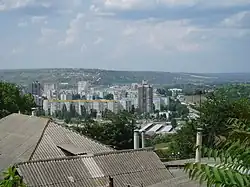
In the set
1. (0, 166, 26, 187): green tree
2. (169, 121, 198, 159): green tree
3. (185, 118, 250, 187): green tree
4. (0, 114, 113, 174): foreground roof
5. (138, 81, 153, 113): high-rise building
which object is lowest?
(138, 81, 153, 113): high-rise building

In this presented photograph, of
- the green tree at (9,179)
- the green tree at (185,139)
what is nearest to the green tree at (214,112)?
the green tree at (185,139)

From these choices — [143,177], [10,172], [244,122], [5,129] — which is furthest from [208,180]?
[5,129]

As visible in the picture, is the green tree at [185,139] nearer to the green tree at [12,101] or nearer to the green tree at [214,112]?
the green tree at [214,112]

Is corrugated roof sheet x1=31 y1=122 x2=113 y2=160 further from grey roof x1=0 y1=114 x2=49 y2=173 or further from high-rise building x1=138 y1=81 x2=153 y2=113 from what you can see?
high-rise building x1=138 y1=81 x2=153 y2=113

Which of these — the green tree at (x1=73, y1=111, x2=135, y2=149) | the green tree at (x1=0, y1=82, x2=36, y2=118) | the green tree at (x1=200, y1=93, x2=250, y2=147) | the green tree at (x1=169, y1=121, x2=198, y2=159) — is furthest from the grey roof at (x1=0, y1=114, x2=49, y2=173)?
the green tree at (x1=0, y1=82, x2=36, y2=118)

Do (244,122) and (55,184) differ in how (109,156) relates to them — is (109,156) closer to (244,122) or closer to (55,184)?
(55,184)

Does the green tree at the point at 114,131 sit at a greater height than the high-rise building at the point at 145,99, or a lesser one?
greater
